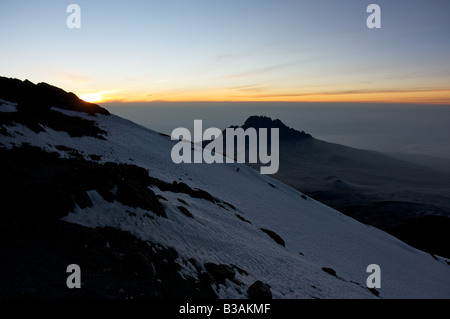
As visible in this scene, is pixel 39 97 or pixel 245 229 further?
pixel 39 97

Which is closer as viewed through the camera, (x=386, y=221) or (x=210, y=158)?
(x=210, y=158)

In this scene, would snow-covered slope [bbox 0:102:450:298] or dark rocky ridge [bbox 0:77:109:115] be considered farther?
dark rocky ridge [bbox 0:77:109:115]

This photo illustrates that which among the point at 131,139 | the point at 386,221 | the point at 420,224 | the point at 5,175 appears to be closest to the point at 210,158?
the point at 131,139

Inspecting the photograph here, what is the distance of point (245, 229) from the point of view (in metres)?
21.8

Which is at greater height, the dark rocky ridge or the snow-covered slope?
the dark rocky ridge

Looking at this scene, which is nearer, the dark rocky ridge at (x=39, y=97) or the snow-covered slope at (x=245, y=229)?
the snow-covered slope at (x=245, y=229)

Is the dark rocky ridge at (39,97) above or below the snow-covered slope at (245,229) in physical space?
above

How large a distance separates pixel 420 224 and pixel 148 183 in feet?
286

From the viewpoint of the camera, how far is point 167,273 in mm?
Result: 10164

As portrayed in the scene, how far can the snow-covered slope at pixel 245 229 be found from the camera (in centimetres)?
1294

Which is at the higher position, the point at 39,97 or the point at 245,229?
the point at 39,97

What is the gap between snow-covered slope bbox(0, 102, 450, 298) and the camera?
12938 millimetres
